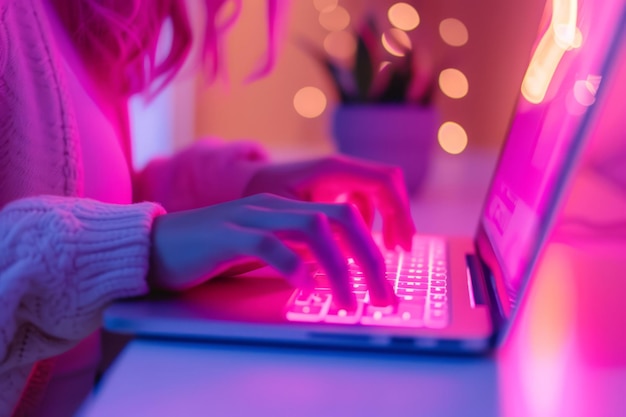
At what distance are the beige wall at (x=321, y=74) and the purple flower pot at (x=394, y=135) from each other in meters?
0.21

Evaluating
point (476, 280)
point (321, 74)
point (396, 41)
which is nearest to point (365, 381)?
point (476, 280)

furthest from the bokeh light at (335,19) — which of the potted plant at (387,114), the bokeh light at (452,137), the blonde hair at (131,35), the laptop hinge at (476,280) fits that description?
the laptop hinge at (476,280)

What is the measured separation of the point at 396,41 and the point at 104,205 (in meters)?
1.19

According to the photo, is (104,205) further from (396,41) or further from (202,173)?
(396,41)

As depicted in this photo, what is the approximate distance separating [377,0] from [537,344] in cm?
133

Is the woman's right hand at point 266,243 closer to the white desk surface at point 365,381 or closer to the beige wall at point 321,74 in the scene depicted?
the white desk surface at point 365,381

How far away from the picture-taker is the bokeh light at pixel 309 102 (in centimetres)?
164

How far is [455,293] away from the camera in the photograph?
40cm

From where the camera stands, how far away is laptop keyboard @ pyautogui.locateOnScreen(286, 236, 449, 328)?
1.11 feet

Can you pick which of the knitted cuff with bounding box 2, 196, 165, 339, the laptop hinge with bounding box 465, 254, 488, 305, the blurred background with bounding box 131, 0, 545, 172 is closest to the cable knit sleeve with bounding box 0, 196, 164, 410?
the knitted cuff with bounding box 2, 196, 165, 339

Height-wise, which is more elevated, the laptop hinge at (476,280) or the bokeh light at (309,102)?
the laptop hinge at (476,280)

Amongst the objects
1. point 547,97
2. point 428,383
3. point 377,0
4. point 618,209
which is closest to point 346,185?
point 547,97

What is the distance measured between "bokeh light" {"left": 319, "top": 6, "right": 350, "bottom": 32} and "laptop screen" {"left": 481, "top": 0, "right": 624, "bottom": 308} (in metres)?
1.03

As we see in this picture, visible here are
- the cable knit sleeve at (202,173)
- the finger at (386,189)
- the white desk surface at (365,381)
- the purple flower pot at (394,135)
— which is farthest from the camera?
the purple flower pot at (394,135)
